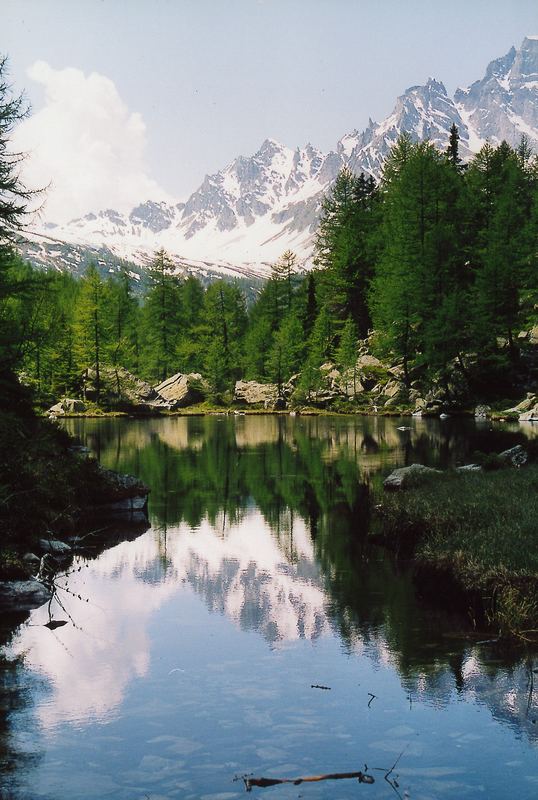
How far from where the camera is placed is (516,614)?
13750 mm

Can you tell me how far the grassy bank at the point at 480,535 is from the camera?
46.9 feet

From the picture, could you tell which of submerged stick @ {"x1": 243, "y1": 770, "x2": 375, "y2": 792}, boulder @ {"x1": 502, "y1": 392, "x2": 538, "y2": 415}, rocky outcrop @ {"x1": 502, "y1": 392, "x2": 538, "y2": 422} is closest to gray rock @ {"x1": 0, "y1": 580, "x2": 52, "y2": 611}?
submerged stick @ {"x1": 243, "y1": 770, "x2": 375, "y2": 792}

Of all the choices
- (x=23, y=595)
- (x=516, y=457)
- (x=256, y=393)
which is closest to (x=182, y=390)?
(x=256, y=393)

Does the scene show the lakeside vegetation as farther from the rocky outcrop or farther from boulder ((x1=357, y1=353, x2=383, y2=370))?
the rocky outcrop

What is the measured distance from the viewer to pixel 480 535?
1719cm

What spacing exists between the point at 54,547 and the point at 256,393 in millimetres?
76800

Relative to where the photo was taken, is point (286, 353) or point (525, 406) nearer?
point (525, 406)

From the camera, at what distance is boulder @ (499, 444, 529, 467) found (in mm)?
30531

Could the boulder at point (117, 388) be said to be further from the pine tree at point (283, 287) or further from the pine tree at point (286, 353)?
the pine tree at point (283, 287)

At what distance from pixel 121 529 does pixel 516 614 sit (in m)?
14.4

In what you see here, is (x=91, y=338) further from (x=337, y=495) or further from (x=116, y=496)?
(x=337, y=495)

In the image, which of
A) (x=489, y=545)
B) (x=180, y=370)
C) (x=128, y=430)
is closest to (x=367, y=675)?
(x=489, y=545)

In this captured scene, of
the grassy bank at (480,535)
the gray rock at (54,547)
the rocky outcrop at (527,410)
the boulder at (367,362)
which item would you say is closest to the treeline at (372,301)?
the boulder at (367,362)

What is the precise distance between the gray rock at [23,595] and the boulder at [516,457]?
63.9 feet
